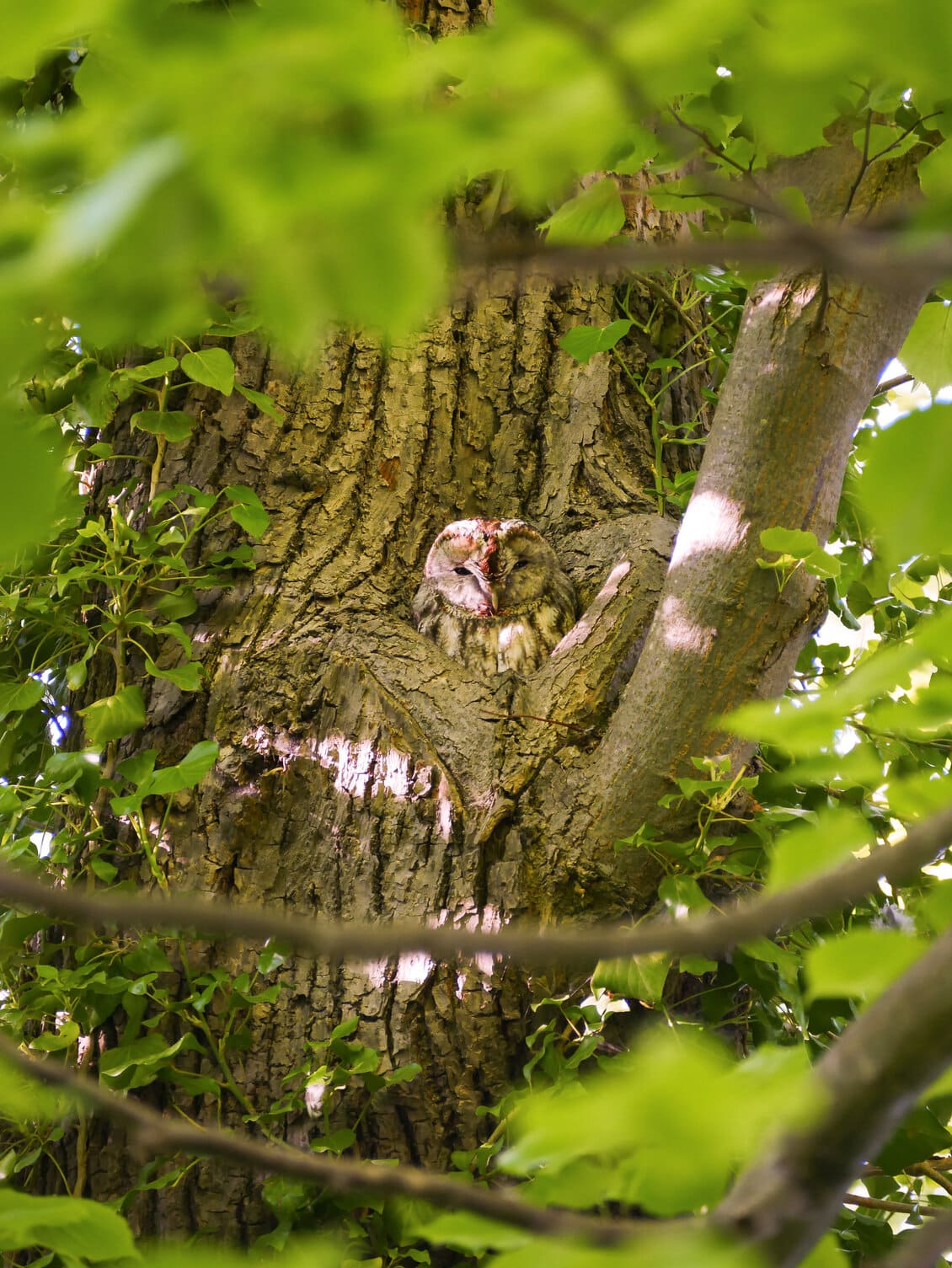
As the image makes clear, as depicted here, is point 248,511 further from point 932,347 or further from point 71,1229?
point 71,1229

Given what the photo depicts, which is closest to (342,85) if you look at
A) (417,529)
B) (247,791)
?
(247,791)

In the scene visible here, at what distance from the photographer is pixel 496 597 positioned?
2199mm

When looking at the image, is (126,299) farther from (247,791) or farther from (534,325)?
(534,325)

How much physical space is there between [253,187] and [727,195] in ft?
1.08

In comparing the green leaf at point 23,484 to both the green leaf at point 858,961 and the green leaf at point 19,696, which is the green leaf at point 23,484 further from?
the green leaf at point 19,696

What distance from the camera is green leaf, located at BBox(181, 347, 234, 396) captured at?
160cm

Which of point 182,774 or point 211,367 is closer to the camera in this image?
point 182,774

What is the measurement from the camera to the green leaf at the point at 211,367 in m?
1.60

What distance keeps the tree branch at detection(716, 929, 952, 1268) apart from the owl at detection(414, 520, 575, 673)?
1604mm

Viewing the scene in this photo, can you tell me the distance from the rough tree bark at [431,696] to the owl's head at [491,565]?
0.05 meters

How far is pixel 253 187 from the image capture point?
0.35 meters

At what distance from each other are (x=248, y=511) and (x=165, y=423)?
26 centimetres

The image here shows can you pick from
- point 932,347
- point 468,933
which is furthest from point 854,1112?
point 932,347

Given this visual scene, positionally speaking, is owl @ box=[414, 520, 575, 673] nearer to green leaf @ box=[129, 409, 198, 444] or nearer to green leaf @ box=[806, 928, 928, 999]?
green leaf @ box=[129, 409, 198, 444]
